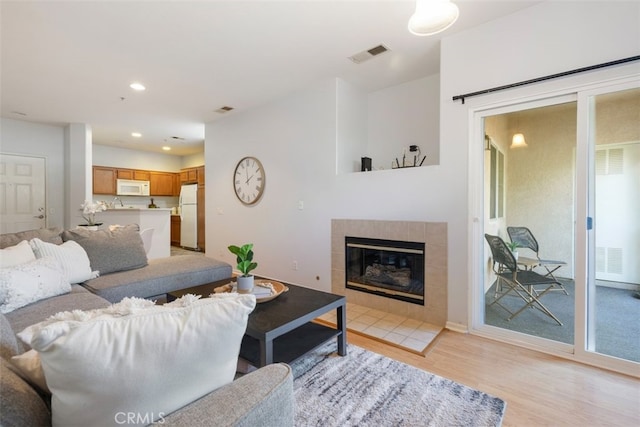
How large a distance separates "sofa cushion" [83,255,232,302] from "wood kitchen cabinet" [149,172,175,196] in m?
5.40

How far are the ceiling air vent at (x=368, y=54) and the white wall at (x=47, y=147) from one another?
18.6 ft

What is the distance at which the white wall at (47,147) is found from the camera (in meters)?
4.81

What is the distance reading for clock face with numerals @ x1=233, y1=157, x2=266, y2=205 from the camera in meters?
4.28

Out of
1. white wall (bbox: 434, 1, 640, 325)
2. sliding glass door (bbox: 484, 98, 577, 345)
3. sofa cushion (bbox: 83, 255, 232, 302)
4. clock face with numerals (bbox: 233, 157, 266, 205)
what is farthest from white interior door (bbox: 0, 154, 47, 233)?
sliding glass door (bbox: 484, 98, 577, 345)

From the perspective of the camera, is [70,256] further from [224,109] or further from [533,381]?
[533,381]

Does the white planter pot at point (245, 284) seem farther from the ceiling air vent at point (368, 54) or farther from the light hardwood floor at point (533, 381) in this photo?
the ceiling air vent at point (368, 54)

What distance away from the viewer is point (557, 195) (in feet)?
7.36

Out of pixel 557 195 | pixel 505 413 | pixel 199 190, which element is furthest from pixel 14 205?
pixel 557 195

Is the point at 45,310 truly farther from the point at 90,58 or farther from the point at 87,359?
the point at 90,58

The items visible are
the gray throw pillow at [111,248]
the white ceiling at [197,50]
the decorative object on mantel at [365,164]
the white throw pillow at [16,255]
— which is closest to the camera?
the white throw pillow at [16,255]

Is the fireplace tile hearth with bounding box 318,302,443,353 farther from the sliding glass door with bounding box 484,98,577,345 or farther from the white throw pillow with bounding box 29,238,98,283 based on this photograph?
the white throw pillow with bounding box 29,238,98,283

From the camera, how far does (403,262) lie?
3010 millimetres

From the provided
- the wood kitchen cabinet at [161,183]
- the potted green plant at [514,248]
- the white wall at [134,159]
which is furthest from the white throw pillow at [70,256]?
the wood kitchen cabinet at [161,183]

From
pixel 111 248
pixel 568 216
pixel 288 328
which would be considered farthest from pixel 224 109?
pixel 568 216
